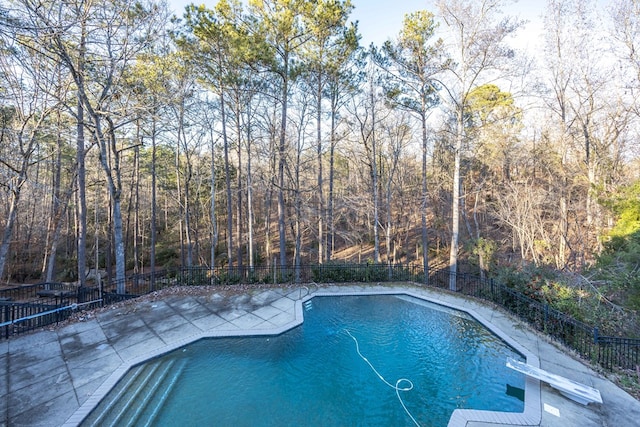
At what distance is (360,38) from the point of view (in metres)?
11.5

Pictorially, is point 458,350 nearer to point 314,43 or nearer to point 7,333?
point 7,333

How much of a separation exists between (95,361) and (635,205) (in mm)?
13101

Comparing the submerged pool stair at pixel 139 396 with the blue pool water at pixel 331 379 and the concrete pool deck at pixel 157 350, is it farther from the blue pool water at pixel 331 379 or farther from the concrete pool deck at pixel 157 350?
the concrete pool deck at pixel 157 350

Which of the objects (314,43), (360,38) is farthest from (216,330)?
(360,38)

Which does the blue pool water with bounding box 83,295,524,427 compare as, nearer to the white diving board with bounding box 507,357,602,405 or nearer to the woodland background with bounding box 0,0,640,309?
the white diving board with bounding box 507,357,602,405

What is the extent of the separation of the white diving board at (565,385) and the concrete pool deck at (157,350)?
0.13 metres

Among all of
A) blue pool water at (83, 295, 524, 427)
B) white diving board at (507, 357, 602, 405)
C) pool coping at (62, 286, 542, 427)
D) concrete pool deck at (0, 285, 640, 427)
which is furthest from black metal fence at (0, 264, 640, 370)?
white diving board at (507, 357, 602, 405)

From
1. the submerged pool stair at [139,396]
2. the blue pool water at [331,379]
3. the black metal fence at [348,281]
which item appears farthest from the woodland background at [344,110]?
the submerged pool stair at [139,396]

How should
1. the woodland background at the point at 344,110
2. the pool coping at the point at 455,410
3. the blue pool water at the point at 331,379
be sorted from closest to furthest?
the pool coping at the point at 455,410
the blue pool water at the point at 331,379
the woodland background at the point at 344,110

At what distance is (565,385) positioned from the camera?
15.3 feet

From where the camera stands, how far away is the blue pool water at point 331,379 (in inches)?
173

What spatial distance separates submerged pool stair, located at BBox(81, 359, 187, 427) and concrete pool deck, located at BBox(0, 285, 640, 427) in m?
0.17

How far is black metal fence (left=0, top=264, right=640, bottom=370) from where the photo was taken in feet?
19.3

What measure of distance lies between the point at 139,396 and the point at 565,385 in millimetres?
7019
